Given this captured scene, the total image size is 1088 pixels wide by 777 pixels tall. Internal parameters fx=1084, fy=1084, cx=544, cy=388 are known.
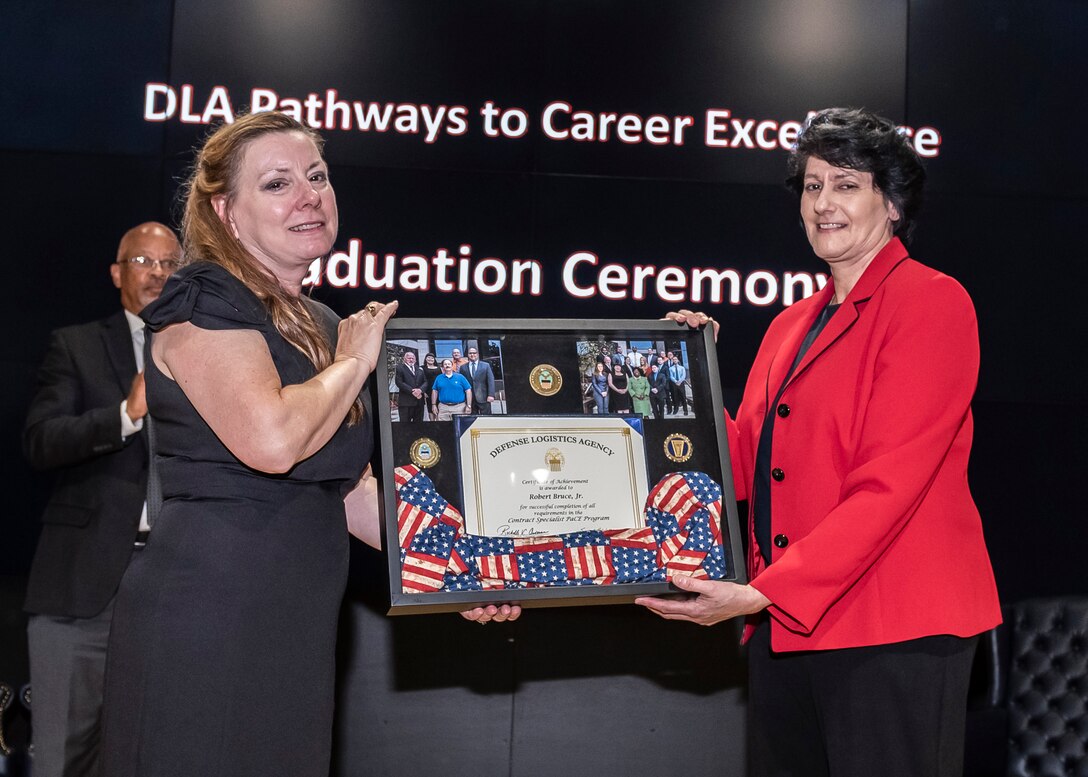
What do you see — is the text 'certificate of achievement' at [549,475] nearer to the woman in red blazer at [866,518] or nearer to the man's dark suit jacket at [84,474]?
the woman in red blazer at [866,518]

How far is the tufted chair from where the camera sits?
3.96 m

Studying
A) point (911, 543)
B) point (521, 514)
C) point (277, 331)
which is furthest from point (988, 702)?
point (277, 331)

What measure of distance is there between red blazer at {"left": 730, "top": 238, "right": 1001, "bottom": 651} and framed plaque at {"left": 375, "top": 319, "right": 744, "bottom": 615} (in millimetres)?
200

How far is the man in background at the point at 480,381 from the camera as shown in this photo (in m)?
2.34

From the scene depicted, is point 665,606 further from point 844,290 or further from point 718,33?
point 718,33

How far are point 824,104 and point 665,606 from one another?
2921 millimetres

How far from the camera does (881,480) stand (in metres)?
2.14

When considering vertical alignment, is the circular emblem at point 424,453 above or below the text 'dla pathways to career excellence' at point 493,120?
below

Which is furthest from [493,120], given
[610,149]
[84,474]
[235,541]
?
[235,541]

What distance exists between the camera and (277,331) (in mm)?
2051

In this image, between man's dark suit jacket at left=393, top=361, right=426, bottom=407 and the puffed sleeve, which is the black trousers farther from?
the puffed sleeve

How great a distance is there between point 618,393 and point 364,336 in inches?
23.7

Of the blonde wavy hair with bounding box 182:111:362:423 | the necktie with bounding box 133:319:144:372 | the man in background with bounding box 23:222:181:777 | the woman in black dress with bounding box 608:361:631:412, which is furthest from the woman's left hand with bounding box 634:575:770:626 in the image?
the necktie with bounding box 133:319:144:372

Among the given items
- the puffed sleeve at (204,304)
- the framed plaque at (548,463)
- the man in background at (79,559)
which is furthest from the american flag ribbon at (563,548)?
the man in background at (79,559)
